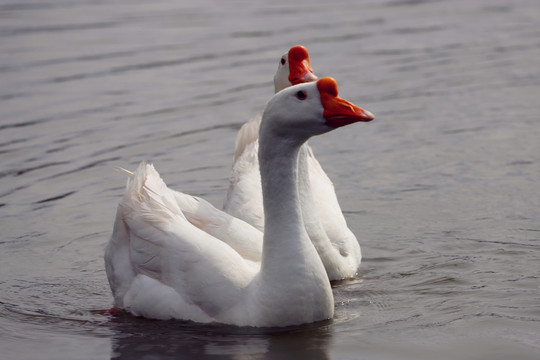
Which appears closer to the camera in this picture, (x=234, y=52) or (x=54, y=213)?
(x=54, y=213)

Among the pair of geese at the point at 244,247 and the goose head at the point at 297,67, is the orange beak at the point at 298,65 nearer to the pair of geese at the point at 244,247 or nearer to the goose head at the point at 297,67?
the goose head at the point at 297,67

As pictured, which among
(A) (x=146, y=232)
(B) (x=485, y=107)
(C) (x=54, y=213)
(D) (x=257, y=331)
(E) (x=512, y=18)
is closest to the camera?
(D) (x=257, y=331)

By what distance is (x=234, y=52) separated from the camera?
17281 millimetres

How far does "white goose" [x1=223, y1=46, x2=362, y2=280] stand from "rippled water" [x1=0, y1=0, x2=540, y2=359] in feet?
0.71

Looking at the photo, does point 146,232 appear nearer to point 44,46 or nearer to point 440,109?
point 440,109

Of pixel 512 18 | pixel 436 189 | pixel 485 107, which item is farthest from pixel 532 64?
pixel 436 189

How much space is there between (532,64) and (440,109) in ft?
10.1

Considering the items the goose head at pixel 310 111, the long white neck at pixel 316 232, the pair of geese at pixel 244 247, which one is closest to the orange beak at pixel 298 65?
the long white neck at pixel 316 232

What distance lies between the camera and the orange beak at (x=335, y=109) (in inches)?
261

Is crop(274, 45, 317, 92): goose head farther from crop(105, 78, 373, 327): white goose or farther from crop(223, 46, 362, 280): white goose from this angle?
crop(105, 78, 373, 327): white goose

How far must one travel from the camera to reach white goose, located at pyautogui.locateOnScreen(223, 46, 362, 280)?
27.7ft

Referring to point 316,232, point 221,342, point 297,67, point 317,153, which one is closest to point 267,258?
point 221,342

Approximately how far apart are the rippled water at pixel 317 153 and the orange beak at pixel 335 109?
60.6 inches

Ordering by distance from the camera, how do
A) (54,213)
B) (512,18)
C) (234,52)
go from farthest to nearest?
(512,18) < (234,52) < (54,213)
